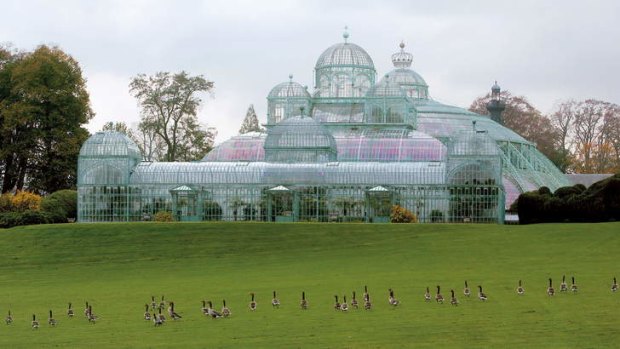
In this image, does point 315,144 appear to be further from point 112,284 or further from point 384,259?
point 112,284

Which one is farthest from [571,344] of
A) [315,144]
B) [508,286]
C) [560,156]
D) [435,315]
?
[560,156]

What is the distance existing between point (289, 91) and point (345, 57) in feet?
21.2

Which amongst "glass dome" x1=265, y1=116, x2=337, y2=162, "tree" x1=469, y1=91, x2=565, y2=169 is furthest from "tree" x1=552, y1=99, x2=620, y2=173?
"glass dome" x1=265, y1=116, x2=337, y2=162

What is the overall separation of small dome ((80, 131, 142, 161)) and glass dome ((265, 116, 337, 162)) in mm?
8905

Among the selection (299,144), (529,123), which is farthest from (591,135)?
(299,144)

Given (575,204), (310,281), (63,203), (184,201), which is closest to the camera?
(310,281)

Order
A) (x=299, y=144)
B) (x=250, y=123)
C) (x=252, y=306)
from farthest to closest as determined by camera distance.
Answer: (x=250, y=123) → (x=299, y=144) → (x=252, y=306)

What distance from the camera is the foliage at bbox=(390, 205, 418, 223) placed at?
72062mm

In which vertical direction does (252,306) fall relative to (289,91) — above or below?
below

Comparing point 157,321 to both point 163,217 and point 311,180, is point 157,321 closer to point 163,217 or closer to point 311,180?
point 163,217

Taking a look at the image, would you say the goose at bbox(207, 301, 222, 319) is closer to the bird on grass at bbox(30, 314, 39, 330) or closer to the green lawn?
the green lawn

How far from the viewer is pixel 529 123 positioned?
133m

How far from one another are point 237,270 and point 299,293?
38.5 ft

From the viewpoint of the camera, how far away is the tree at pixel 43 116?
92.1 metres
